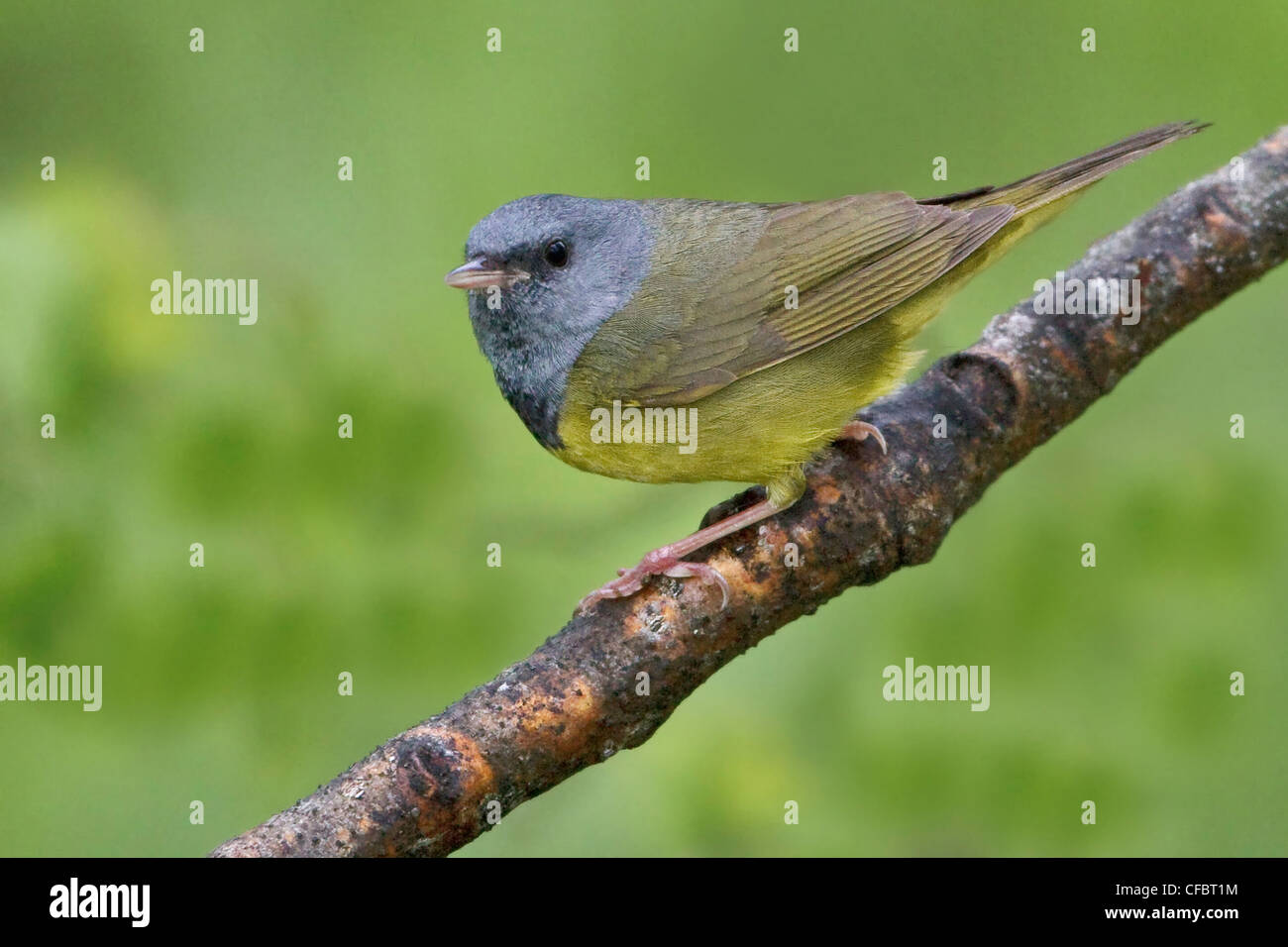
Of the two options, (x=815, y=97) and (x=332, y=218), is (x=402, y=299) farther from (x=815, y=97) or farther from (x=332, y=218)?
(x=815, y=97)

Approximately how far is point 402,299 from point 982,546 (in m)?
2.27

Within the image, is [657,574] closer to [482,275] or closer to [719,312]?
[719,312]

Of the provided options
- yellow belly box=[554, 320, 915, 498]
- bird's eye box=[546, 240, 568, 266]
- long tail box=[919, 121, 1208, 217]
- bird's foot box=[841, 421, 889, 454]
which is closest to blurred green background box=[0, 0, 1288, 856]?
yellow belly box=[554, 320, 915, 498]

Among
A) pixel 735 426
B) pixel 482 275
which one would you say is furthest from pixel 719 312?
pixel 482 275

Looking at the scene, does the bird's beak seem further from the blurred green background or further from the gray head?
the blurred green background

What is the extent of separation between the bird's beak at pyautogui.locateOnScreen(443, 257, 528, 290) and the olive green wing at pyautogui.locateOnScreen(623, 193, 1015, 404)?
420 millimetres

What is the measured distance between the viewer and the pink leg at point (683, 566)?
3.54 metres

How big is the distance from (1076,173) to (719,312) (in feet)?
4.14

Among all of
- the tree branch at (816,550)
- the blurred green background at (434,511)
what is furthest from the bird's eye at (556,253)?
the tree branch at (816,550)

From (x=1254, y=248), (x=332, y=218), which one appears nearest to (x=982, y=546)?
(x=1254, y=248)

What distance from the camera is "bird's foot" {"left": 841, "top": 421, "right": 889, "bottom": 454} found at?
400 cm

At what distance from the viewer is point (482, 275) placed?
402cm

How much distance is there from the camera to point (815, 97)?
5.45 m

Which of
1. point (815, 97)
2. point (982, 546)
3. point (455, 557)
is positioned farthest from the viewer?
point (815, 97)
